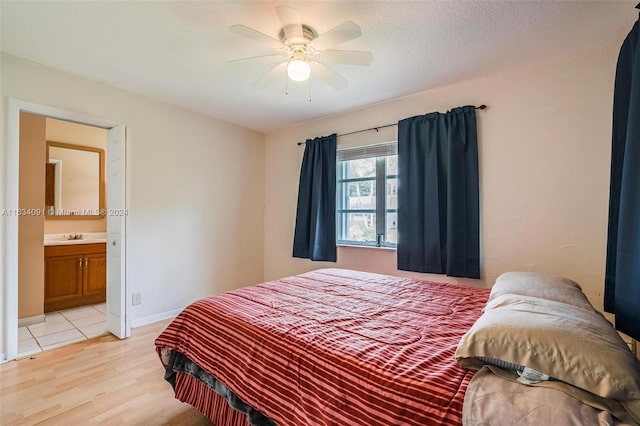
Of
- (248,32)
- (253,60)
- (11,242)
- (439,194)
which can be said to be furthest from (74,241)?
(439,194)

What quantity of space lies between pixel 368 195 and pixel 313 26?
77.0 inches

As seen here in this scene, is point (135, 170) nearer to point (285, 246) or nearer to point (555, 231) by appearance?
point (285, 246)

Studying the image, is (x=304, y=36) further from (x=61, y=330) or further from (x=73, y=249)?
(x=73, y=249)

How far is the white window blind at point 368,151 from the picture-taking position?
3.23 meters

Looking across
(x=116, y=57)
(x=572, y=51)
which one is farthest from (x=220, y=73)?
(x=572, y=51)

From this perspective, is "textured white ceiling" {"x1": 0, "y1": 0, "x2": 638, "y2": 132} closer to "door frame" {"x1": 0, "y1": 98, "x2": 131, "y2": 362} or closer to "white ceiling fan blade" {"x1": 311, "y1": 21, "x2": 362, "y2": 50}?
"white ceiling fan blade" {"x1": 311, "y1": 21, "x2": 362, "y2": 50}

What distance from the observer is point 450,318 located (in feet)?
5.06

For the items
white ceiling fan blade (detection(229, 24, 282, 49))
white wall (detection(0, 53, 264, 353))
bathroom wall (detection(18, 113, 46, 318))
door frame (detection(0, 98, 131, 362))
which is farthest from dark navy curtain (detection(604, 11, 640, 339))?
bathroom wall (detection(18, 113, 46, 318))

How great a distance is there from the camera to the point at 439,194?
2.78 m

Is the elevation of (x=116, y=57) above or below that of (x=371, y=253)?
above

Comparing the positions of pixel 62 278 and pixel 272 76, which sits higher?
pixel 272 76

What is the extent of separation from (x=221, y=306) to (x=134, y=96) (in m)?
2.63

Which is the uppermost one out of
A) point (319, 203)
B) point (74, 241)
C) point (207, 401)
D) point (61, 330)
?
point (319, 203)

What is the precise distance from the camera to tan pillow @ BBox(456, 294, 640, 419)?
0.75 m
